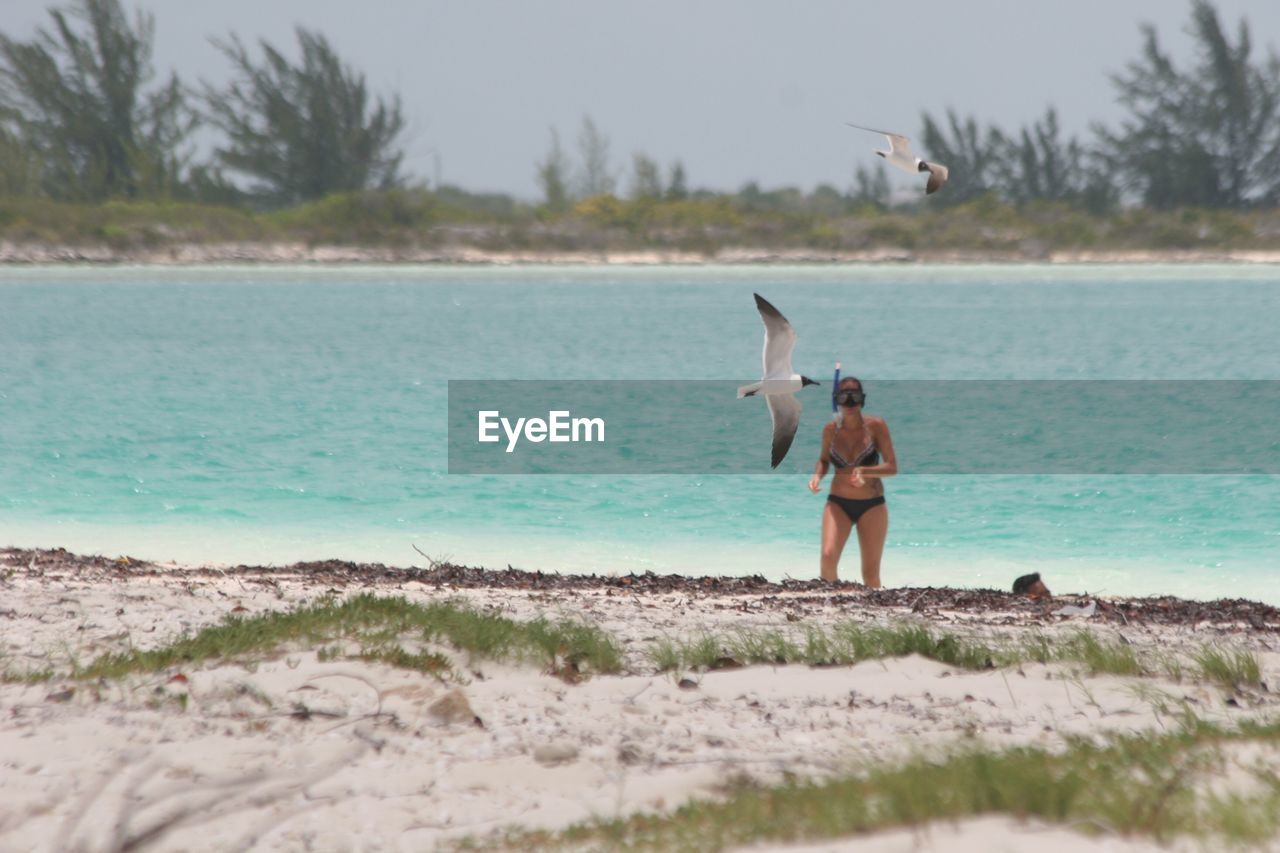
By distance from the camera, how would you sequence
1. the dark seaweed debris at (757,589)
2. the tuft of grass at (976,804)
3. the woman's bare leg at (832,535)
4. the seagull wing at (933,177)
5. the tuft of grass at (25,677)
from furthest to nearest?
the seagull wing at (933,177) < the woman's bare leg at (832,535) < the dark seaweed debris at (757,589) < the tuft of grass at (25,677) < the tuft of grass at (976,804)

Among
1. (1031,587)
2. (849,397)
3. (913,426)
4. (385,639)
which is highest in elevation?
(849,397)

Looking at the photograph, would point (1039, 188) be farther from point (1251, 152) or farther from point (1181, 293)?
point (1181, 293)

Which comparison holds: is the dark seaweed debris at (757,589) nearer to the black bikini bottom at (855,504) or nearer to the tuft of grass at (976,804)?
the black bikini bottom at (855,504)

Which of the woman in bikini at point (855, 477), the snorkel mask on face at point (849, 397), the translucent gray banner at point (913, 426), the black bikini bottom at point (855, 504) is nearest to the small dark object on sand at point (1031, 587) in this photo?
the woman in bikini at point (855, 477)

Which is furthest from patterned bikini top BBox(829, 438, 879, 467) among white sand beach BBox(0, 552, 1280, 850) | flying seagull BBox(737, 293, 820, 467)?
white sand beach BBox(0, 552, 1280, 850)

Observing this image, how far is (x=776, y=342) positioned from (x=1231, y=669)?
5385 millimetres

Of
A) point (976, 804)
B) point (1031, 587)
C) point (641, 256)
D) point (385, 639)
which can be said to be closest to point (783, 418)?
point (1031, 587)

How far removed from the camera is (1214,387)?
33.1m

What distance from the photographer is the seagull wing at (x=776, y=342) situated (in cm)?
1073

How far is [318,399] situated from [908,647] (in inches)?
1010

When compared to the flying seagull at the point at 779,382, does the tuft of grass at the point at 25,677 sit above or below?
below

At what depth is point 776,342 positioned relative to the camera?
35.9 feet

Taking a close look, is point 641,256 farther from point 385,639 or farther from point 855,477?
point 385,639

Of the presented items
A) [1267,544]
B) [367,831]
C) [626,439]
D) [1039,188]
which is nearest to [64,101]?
[1039,188]
